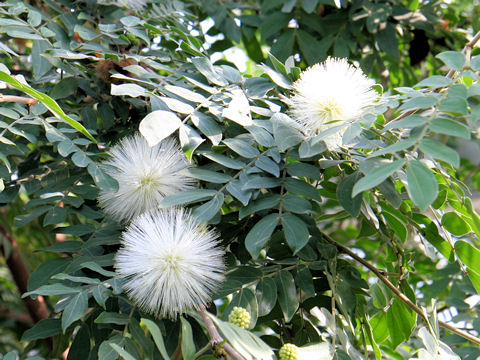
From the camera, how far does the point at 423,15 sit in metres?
1.73

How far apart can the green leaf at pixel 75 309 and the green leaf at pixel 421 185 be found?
1.52ft

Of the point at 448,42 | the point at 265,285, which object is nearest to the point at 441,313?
the point at 448,42

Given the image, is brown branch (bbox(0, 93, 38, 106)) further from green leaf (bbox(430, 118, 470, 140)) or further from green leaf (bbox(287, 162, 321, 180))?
green leaf (bbox(430, 118, 470, 140))

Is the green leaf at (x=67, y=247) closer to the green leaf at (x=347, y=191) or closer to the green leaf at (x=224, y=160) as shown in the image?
the green leaf at (x=224, y=160)

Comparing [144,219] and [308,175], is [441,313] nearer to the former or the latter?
[308,175]

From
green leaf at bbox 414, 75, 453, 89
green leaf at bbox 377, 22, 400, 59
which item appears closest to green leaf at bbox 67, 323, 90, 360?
green leaf at bbox 414, 75, 453, 89

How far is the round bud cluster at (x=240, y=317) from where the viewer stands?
0.80 m

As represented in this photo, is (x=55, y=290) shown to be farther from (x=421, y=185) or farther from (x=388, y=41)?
(x=388, y=41)

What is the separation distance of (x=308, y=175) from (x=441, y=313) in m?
0.95

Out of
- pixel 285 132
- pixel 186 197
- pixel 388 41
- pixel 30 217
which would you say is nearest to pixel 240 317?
pixel 186 197

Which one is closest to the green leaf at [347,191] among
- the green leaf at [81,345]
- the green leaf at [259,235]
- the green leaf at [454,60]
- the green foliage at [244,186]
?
the green foliage at [244,186]

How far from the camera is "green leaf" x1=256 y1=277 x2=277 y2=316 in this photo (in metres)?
0.90

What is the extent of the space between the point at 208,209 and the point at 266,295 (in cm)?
16

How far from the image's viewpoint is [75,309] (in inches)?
32.8
